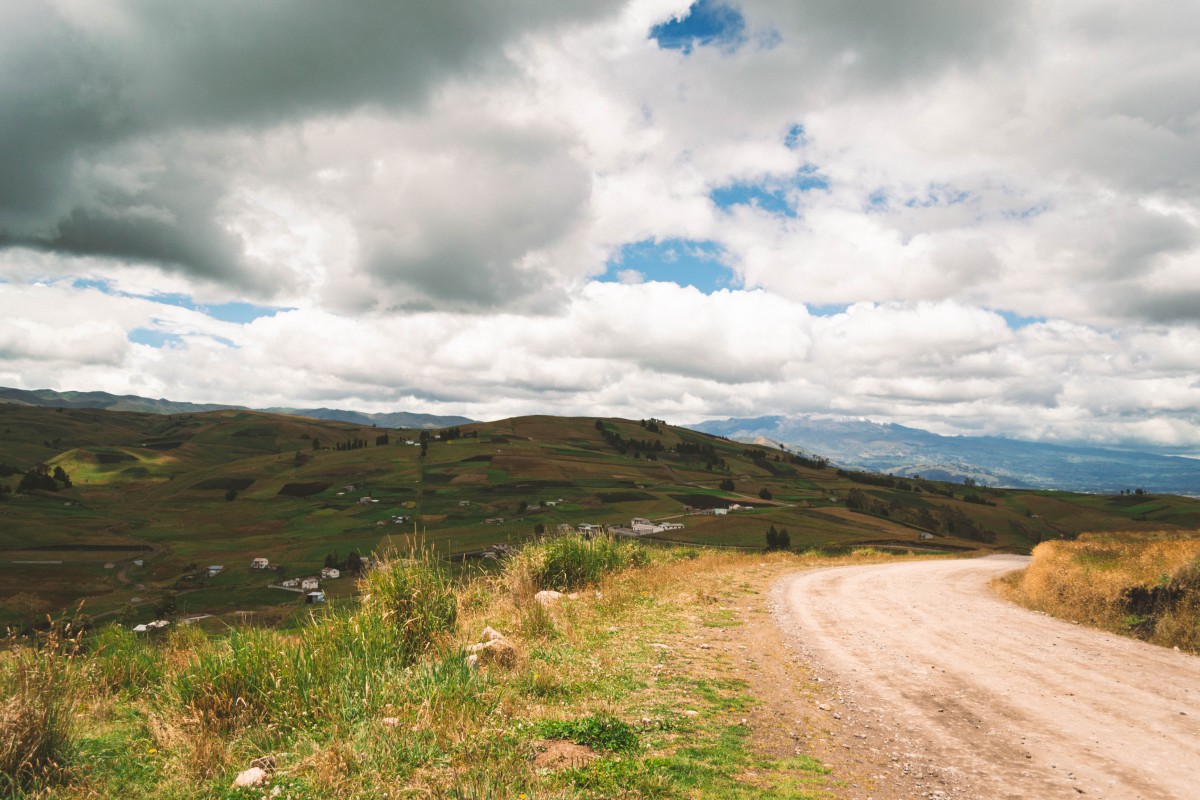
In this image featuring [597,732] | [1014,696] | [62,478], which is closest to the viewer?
[597,732]

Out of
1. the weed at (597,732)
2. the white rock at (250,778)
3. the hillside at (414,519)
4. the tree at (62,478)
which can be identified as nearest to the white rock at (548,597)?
the weed at (597,732)

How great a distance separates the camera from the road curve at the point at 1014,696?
26.4 feet

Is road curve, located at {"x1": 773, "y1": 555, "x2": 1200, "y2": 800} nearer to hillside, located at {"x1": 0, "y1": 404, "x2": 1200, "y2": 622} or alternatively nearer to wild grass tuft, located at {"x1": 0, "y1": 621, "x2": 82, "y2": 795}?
wild grass tuft, located at {"x1": 0, "y1": 621, "x2": 82, "y2": 795}

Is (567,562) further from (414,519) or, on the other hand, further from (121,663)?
(414,519)

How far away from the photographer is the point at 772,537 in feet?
273

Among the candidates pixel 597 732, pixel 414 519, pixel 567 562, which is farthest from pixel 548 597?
pixel 414 519

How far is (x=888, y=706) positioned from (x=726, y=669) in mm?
3393

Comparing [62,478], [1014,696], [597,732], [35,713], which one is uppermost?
[597,732]

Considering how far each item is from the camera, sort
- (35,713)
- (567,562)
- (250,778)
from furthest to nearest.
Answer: (567,562) < (35,713) < (250,778)

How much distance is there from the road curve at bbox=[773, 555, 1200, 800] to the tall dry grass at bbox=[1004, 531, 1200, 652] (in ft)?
3.19

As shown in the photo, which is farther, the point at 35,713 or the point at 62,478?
the point at 62,478

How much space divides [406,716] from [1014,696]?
11846 mm

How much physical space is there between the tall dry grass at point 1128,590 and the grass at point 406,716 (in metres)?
14.4

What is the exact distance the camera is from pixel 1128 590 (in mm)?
18969
